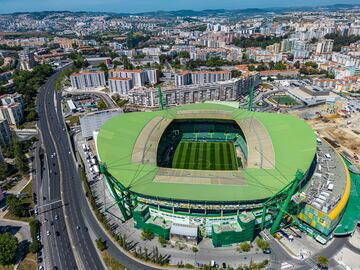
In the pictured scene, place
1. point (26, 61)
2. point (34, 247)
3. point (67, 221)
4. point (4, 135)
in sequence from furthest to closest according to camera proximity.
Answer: point (26, 61) → point (4, 135) → point (67, 221) → point (34, 247)

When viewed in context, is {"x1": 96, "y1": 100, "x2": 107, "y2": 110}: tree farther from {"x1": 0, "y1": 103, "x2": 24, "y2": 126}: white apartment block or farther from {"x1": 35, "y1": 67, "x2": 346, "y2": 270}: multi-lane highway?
{"x1": 0, "y1": 103, "x2": 24, "y2": 126}: white apartment block

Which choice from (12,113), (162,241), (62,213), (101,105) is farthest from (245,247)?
(12,113)

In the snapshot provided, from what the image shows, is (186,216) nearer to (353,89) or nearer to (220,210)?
(220,210)

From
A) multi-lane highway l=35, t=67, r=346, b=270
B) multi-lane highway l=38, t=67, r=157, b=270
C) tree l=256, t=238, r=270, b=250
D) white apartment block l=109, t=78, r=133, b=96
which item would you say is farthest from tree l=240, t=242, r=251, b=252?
white apartment block l=109, t=78, r=133, b=96

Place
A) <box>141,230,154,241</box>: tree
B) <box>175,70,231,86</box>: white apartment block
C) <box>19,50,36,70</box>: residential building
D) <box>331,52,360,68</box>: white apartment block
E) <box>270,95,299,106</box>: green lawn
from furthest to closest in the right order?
<box>19,50,36,70</box>: residential building, <box>331,52,360,68</box>: white apartment block, <box>175,70,231,86</box>: white apartment block, <box>270,95,299,106</box>: green lawn, <box>141,230,154,241</box>: tree

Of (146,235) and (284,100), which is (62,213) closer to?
(146,235)

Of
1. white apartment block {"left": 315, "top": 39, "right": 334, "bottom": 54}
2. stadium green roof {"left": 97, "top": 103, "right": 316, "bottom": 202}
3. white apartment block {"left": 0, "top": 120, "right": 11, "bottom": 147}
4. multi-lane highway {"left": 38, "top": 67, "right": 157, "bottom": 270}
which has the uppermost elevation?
white apartment block {"left": 315, "top": 39, "right": 334, "bottom": 54}
